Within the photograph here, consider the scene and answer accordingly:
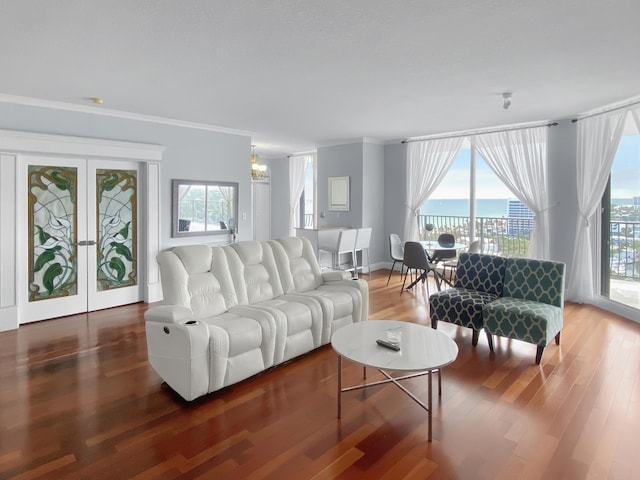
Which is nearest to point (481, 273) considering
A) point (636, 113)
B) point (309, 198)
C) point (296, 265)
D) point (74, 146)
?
point (296, 265)

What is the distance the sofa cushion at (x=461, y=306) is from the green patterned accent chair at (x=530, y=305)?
0.28 feet

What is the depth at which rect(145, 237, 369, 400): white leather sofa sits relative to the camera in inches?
111

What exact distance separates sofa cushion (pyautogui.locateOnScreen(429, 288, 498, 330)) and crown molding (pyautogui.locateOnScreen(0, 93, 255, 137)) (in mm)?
4304

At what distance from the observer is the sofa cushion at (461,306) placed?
381cm

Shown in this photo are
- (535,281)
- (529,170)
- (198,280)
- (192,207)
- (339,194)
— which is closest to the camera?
(198,280)

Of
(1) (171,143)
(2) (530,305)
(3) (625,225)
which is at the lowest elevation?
(2) (530,305)

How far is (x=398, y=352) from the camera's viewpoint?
8.61 feet

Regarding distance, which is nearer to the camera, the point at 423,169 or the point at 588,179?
the point at 588,179

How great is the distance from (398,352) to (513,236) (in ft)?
16.6

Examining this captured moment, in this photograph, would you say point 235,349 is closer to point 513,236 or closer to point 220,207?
point 220,207

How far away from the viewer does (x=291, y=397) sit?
2906mm

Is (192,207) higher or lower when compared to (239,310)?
higher

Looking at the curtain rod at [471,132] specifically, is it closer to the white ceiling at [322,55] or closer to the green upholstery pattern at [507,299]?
the white ceiling at [322,55]

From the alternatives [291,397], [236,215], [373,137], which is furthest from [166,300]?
[373,137]
